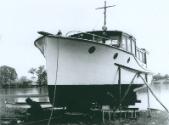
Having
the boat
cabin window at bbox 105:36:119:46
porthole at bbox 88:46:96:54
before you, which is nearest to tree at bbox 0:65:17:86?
cabin window at bbox 105:36:119:46

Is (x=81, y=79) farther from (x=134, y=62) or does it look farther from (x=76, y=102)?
(x=134, y=62)

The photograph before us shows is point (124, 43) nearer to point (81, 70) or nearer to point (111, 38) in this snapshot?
point (111, 38)

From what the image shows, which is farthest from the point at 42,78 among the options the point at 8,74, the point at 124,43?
the point at 124,43

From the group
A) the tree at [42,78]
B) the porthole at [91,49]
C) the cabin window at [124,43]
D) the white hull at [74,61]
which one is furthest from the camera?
the tree at [42,78]

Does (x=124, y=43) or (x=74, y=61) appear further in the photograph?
(x=124, y=43)

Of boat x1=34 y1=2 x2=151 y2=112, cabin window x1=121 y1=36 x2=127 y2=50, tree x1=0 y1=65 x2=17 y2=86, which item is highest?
tree x1=0 y1=65 x2=17 y2=86

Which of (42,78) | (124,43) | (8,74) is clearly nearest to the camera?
(124,43)

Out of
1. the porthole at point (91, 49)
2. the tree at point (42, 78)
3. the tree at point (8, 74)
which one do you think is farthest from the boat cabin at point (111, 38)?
the tree at point (8, 74)

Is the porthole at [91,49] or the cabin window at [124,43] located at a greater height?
the cabin window at [124,43]

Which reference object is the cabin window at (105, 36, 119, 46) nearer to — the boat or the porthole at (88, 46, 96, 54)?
the boat

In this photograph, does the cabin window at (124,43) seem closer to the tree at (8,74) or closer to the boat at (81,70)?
the boat at (81,70)

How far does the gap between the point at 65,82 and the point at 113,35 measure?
336 centimetres

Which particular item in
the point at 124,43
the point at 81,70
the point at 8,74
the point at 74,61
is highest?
the point at 8,74

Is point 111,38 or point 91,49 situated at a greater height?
point 111,38
